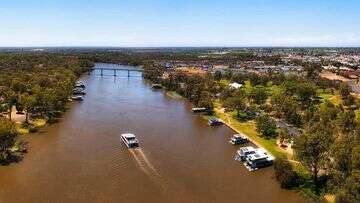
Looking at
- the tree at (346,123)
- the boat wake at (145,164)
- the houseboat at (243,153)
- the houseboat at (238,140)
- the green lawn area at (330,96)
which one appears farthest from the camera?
the green lawn area at (330,96)

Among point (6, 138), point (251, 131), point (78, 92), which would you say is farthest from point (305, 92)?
point (6, 138)

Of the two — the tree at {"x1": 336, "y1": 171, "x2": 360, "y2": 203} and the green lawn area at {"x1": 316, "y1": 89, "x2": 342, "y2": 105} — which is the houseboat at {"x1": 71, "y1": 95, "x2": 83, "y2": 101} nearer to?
the green lawn area at {"x1": 316, "y1": 89, "x2": 342, "y2": 105}

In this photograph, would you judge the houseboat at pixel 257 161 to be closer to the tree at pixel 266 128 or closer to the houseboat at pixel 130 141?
the tree at pixel 266 128

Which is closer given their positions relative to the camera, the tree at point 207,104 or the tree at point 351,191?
the tree at point 351,191

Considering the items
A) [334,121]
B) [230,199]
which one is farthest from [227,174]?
[334,121]

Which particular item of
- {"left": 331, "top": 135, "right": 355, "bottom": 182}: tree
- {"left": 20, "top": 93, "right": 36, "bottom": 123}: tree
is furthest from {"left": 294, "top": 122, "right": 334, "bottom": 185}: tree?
{"left": 20, "top": 93, "right": 36, "bottom": 123}: tree

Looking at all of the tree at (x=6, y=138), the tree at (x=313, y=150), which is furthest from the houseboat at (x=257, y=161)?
the tree at (x=6, y=138)

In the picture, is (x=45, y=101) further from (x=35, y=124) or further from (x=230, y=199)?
(x=230, y=199)
